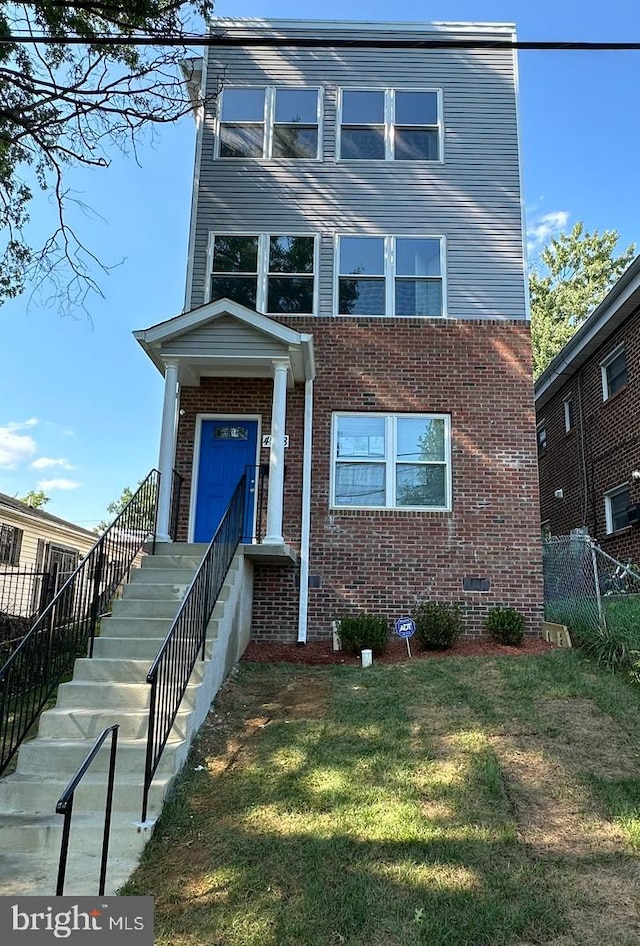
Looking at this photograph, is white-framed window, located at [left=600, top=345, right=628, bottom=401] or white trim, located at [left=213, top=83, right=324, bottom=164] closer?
white trim, located at [left=213, top=83, right=324, bottom=164]

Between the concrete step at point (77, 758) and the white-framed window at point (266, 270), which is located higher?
the white-framed window at point (266, 270)

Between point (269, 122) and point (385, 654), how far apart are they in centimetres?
881

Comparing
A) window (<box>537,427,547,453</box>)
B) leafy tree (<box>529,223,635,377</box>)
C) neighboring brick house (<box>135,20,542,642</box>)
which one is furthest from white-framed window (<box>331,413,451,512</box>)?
leafy tree (<box>529,223,635,377</box>)

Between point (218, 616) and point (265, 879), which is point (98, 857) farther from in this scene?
point (218, 616)

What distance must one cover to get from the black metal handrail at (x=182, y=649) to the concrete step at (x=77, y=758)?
142mm

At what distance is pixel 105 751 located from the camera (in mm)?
4648

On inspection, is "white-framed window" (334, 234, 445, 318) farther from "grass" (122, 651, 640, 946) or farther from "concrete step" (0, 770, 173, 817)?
"concrete step" (0, 770, 173, 817)

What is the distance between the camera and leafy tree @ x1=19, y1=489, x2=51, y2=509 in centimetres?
4791

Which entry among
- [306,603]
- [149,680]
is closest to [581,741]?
[149,680]

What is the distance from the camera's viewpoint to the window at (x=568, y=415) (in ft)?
47.7

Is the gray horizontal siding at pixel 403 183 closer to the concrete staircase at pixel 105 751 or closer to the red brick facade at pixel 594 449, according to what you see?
the red brick facade at pixel 594 449

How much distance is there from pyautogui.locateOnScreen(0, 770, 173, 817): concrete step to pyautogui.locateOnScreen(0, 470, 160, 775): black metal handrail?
0.68 feet

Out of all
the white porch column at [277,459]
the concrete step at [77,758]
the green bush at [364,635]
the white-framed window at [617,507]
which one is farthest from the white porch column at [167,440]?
the white-framed window at [617,507]

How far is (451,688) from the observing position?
6.38 m
